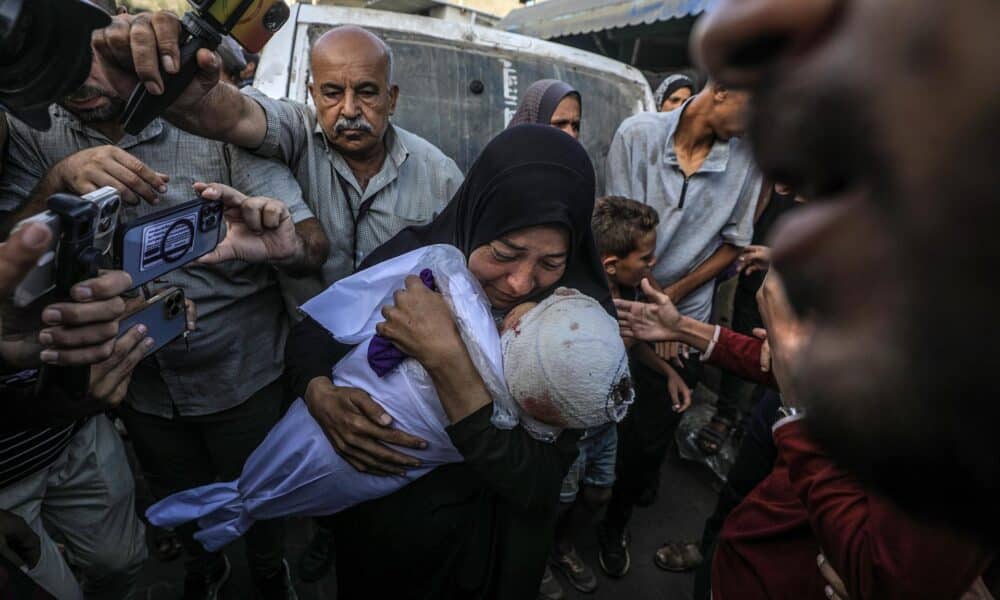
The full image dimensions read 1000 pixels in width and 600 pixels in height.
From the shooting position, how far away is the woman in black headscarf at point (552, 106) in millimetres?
3014

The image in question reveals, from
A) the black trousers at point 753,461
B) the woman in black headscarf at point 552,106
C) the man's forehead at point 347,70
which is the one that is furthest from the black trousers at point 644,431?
the man's forehead at point 347,70

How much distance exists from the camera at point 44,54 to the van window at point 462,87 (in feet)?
7.23

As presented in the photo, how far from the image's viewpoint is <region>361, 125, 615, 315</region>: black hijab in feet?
5.14

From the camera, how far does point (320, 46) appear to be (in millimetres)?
2322

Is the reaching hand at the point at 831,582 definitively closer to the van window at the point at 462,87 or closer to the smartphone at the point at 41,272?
the smartphone at the point at 41,272

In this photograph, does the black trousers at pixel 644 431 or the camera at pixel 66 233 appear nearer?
the camera at pixel 66 233

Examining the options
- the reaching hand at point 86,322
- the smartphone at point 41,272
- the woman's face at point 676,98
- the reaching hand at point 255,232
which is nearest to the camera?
the smartphone at point 41,272

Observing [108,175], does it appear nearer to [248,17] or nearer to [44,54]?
[44,54]

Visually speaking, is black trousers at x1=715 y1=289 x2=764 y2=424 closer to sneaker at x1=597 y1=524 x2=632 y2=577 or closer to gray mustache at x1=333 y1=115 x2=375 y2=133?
sneaker at x1=597 y1=524 x2=632 y2=577

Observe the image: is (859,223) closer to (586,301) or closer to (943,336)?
(943,336)

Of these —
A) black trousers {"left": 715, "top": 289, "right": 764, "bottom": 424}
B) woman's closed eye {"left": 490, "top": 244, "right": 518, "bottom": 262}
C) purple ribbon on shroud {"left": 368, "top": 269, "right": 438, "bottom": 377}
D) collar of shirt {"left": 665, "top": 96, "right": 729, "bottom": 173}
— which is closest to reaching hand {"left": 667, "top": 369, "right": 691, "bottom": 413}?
collar of shirt {"left": 665, "top": 96, "right": 729, "bottom": 173}

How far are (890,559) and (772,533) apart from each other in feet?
1.55

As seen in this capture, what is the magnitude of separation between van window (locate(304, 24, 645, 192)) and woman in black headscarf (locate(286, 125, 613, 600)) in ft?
6.03

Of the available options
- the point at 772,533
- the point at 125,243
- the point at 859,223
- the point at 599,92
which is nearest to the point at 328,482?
the point at 125,243
